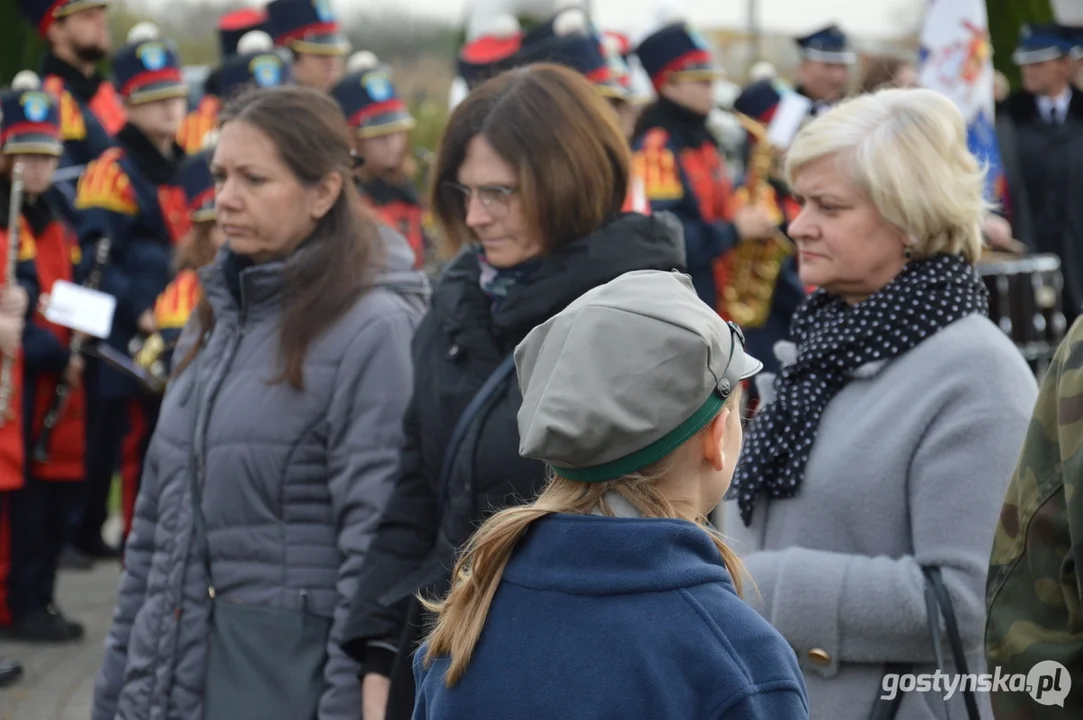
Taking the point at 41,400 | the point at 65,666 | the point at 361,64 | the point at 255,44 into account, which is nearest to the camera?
the point at 65,666

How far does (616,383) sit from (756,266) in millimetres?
6799

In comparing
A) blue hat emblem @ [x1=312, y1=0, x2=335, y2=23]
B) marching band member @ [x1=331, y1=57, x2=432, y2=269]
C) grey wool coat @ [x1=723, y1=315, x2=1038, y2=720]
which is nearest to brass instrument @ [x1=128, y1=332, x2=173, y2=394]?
marching band member @ [x1=331, y1=57, x2=432, y2=269]

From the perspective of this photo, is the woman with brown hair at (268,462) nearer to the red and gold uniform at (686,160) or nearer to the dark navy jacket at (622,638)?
the dark navy jacket at (622,638)

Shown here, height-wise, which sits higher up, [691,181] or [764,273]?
[691,181]

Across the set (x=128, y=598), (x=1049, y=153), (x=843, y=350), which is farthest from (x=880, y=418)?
(x=1049, y=153)

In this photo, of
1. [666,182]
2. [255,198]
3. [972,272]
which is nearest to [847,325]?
[972,272]

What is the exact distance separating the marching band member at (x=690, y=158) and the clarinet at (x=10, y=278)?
323 centimetres

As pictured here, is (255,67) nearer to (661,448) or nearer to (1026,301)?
(1026,301)

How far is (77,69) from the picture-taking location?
9.95 meters

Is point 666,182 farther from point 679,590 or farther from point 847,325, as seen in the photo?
point 679,590

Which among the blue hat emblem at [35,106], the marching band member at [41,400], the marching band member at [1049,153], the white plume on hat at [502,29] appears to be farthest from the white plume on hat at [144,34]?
the marching band member at [1049,153]

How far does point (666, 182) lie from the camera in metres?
8.36

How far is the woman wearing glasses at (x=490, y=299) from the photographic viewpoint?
3.16 metres

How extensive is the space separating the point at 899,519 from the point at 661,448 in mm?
1181
